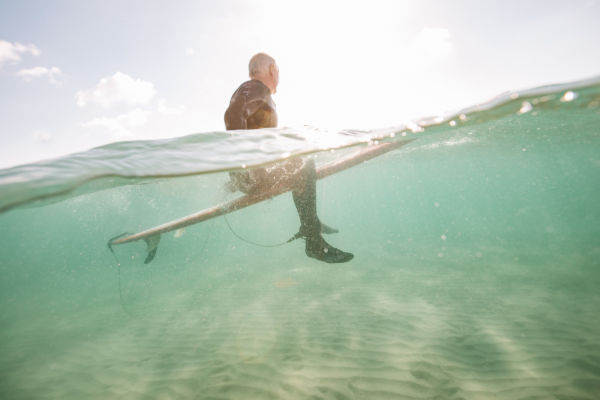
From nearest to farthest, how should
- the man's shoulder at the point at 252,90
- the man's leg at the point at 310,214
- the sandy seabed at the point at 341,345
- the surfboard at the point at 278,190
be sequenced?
the sandy seabed at the point at 341,345 → the man's shoulder at the point at 252,90 → the man's leg at the point at 310,214 → the surfboard at the point at 278,190

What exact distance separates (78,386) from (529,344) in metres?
9.24

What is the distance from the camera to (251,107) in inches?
181

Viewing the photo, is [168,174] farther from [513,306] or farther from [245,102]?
[513,306]

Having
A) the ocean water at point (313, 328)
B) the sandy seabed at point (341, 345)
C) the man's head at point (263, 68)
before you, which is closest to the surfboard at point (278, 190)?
the ocean water at point (313, 328)

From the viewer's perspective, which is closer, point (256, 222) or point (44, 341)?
point (44, 341)

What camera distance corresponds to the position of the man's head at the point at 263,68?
200 inches

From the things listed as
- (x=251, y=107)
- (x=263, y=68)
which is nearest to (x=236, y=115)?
(x=251, y=107)

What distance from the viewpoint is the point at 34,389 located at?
209 inches

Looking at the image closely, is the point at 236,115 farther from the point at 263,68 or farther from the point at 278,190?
the point at 278,190

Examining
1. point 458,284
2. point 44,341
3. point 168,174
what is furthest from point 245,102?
point 44,341

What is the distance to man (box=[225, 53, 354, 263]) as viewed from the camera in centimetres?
461

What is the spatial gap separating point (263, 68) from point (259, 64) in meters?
0.11

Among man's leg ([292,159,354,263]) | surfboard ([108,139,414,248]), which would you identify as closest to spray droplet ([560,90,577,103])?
surfboard ([108,139,414,248])

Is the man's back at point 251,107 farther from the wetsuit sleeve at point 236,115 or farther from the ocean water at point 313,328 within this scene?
the ocean water at point 313,328
